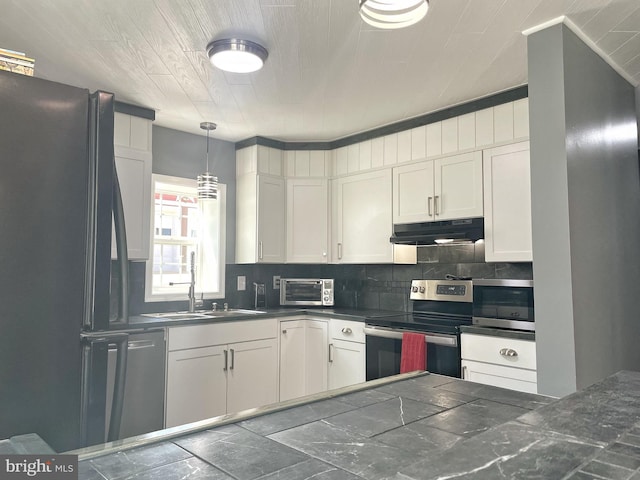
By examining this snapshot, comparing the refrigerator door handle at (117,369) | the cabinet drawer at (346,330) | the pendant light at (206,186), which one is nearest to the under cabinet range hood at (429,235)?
the cabinet drawer at (346,330)

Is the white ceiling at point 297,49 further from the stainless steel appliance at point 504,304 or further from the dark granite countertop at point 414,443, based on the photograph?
the dark granite countertop at point 414,443

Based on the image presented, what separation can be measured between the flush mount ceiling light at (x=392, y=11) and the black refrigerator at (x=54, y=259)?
926mm

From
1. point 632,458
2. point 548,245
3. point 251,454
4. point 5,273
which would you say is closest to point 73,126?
point 5,273

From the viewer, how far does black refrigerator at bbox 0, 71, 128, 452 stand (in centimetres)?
133

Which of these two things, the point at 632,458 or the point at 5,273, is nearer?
the point at 632,458

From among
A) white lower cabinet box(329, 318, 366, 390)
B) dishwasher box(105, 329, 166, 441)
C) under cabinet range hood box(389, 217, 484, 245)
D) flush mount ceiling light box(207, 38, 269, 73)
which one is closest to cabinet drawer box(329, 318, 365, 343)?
white lower cabinet box(329, 318, 366, 390)

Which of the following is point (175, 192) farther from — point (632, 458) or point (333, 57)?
point (632, 458)

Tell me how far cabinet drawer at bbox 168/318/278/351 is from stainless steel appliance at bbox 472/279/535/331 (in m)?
1.62

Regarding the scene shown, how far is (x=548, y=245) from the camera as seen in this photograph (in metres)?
2.32

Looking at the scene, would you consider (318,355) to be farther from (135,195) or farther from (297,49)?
(297,49)

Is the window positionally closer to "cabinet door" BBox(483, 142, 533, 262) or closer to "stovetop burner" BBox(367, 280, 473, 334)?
"stovetop burner" BBox(367, 280, 473, 334)

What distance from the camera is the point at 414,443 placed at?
934mm

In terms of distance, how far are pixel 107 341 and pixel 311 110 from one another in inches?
99.8

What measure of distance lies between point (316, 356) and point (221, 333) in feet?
2.89
